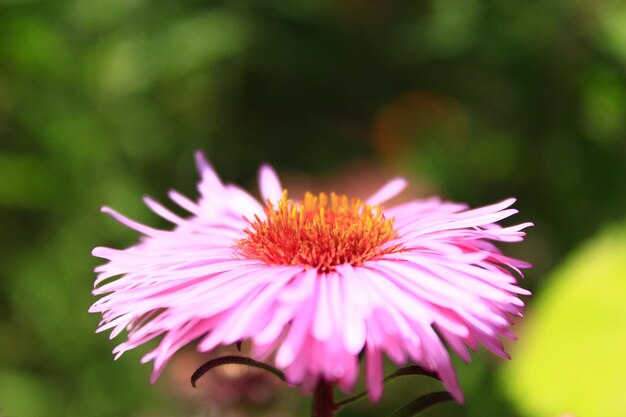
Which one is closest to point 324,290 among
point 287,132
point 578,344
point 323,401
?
point 323,401

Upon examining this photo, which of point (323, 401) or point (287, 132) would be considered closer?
point (323, 401)

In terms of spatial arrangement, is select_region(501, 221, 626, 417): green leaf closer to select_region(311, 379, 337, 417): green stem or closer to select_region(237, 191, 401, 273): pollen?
select_region(237, 191, 401, 273): pollen

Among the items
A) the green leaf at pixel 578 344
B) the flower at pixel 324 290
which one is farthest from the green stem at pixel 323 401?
the green leaf at pixel 578 344

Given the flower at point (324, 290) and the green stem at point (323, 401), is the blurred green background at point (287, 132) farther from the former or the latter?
the green stem at point (323, 401)

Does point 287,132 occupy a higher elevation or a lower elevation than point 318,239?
higher

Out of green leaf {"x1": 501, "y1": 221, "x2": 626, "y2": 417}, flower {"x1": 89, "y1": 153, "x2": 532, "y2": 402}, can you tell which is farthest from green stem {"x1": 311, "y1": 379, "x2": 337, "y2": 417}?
green leaf {"x1": 501, "y1": 221, "x2": 626, "y2": 417}

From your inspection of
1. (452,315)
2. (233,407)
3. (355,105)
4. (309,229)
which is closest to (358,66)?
(355,105)

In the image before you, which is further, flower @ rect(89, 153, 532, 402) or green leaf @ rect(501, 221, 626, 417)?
green leaf @ rect(501, 221, 626, 417)

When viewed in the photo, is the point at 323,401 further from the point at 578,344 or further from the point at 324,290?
the point at 578,344
